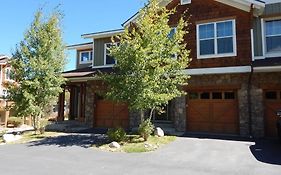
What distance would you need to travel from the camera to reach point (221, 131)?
1540 cm

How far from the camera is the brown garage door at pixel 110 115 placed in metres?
18.7

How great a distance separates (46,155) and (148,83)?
5.34 m

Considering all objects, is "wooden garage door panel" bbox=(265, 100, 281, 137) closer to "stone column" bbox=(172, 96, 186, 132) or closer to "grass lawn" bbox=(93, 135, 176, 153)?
"stone column" bbox=(172, 96, 186, 132)

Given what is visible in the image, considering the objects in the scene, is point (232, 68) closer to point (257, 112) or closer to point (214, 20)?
point (257, 112)

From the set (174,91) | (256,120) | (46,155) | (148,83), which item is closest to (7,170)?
(46,155)

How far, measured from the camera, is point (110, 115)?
753 inches

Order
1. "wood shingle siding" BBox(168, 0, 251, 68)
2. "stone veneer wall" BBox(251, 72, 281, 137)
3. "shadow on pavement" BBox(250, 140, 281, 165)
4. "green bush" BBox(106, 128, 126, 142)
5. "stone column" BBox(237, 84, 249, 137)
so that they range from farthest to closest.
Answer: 1. "wood shingle siding" BBox(168, 0, 251, 68)
2. "stone column" BBox(237, 84, 249, 137)
3. "stone veneer wall" BBox(251, 72, 281, 137)
4. "green bush" BBox(106, 128, 126, 142)
5. "shadow on pavement" BBox(250, 140, 281, 165)

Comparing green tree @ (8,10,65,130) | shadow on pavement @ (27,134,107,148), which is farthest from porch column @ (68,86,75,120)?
shadow on pavement @ (27,134,107,148)

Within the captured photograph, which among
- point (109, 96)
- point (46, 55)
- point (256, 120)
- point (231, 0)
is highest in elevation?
point (231, 0)

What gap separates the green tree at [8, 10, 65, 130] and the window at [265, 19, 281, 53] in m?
12.7

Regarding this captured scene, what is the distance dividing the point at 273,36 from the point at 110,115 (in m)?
11.6

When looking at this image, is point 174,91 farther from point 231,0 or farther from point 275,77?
point 231,0

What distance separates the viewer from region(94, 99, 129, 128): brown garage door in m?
18.7

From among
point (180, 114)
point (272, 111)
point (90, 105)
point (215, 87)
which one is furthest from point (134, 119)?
point (272, 111)
